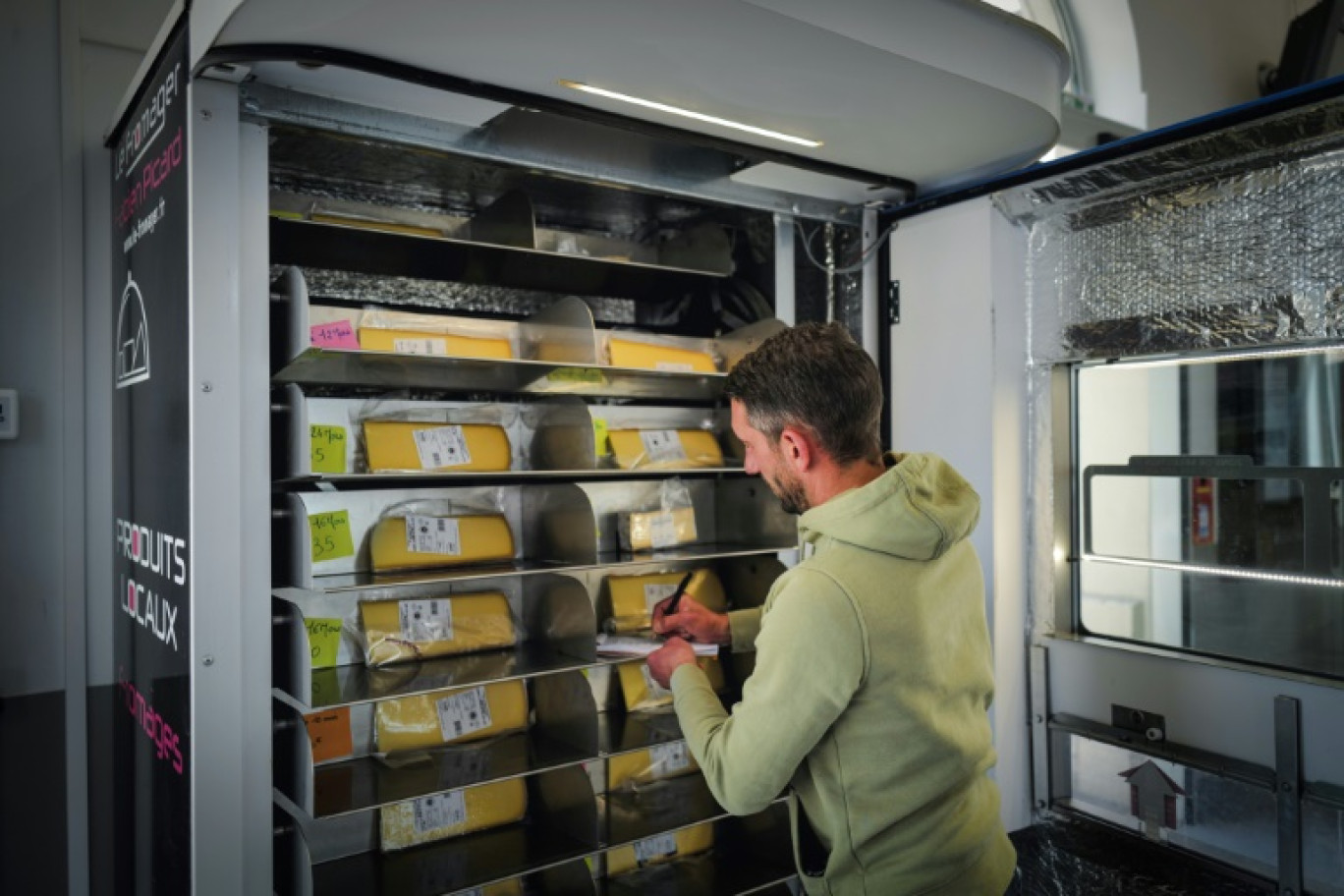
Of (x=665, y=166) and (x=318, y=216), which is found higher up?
(x=665, y=166)

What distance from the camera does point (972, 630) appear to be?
5.32ft

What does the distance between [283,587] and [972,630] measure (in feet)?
4.58

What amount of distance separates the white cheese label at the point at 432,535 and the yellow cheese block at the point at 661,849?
3.25 feet

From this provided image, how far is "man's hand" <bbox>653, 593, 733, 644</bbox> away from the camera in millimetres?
2182

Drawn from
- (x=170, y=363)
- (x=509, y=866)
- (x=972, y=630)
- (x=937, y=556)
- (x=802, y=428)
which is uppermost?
(x=170, y=363)

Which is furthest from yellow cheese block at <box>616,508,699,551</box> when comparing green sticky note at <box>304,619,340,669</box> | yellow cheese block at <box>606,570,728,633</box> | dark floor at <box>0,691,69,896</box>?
dark floor at <box>0,691,69,896</box>

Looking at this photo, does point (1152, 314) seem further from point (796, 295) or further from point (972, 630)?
point (972, 630)

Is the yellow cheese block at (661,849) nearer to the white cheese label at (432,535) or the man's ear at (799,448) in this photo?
the white cheese label at (432,535)

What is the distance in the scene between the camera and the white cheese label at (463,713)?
239 centimetres

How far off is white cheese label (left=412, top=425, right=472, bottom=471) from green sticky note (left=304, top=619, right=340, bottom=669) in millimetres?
428

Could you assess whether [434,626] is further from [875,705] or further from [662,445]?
[875,705]

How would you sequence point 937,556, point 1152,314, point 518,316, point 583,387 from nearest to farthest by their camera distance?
point 937,556 → point 1152,314 → point 583,387 → point 518,316

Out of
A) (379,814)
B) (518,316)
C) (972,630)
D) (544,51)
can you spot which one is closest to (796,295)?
(518,316)

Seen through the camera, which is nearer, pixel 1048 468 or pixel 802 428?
pixel 802 428
